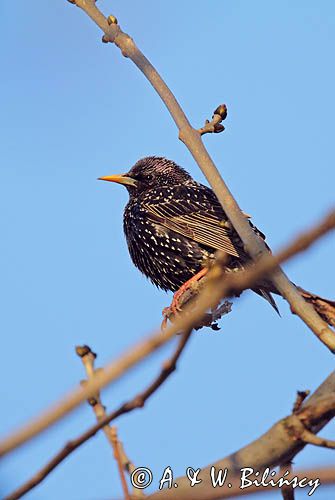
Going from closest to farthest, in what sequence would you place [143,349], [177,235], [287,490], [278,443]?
[143,349] → [278,443] → [287,490] → [177,235]

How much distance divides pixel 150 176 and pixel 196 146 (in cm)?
442

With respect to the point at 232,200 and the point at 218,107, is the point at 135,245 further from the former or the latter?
the point at 232,200

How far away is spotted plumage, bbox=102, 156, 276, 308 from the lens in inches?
253

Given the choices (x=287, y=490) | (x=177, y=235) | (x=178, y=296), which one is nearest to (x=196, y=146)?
(x=287, y=490)

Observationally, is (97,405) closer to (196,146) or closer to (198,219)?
(196,146)

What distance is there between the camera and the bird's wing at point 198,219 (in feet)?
20.8

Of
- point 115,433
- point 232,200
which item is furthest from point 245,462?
point 232,200

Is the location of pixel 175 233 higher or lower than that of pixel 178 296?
higher

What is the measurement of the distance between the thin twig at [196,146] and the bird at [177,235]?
268cm

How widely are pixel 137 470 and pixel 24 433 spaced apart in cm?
130

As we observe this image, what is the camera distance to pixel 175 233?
6.68m

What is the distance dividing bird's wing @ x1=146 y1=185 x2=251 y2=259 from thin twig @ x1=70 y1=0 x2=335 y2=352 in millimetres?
2855

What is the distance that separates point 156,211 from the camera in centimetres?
692

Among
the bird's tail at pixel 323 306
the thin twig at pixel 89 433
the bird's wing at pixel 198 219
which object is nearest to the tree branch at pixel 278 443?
the thin twig at pixel 89 433
